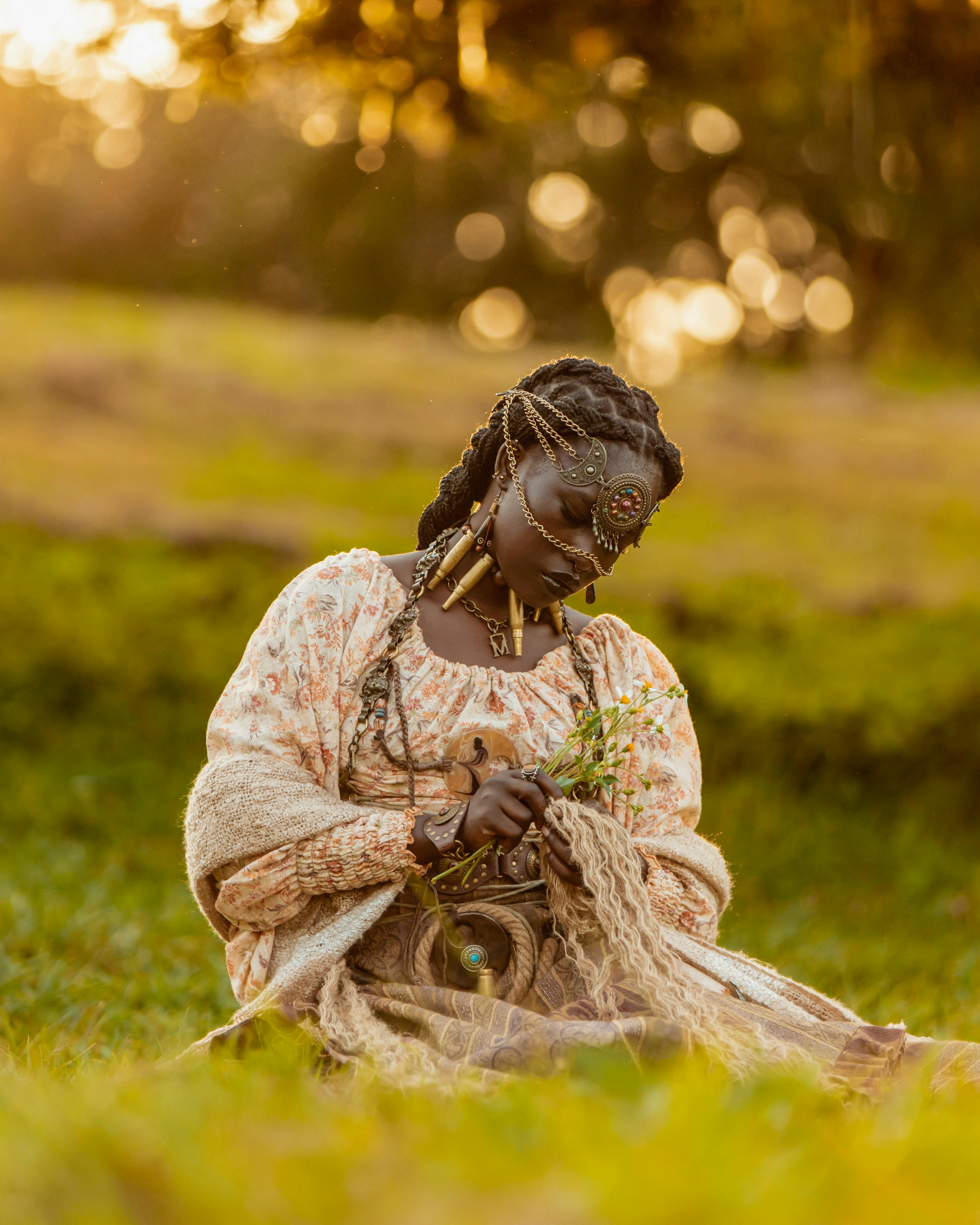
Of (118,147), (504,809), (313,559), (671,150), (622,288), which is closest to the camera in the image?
(504,809)

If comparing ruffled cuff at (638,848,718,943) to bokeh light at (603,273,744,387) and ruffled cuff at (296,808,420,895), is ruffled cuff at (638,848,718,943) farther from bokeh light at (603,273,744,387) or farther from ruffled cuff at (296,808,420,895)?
bokeh light at (603,273,744,387)

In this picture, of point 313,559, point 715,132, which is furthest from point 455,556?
point 715,132

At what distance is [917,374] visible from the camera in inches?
344

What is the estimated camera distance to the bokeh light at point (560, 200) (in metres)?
10.2

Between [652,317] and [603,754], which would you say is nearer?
[603,754]

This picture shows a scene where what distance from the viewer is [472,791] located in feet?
9.21

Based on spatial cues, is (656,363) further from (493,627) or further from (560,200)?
(493,627)

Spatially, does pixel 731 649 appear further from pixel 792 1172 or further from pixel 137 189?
pixel 137 189

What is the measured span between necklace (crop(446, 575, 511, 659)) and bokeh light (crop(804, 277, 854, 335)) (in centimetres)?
709

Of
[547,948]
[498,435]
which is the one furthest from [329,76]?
[547,948]

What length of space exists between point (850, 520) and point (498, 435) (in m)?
5.12

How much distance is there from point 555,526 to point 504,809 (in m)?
0.65

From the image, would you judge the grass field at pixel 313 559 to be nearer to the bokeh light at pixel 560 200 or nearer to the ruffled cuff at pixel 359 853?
the ruffled cuff at pixel 359 853

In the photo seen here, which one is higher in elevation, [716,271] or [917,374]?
[716,271]
